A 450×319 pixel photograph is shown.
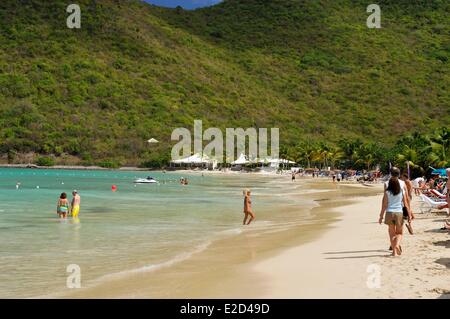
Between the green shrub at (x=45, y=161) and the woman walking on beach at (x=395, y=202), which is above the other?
the woman walking on beach at (x=395, y=202)

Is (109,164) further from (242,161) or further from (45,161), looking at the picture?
(242,161)

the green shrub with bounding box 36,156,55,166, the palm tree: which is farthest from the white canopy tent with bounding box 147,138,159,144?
the palm tree

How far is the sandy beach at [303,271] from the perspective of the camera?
26.2 ft

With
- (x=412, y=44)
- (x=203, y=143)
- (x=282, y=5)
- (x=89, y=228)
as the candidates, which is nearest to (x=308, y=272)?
(x=89, y=228)

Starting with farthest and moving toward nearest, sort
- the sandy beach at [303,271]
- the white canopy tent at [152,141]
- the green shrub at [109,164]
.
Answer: the white canopy tent at [152,141] < the green shrub at [109,164] < the sandy beach at [303,271]

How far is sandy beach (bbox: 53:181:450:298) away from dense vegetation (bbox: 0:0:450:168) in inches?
3113

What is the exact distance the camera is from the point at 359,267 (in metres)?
9.48

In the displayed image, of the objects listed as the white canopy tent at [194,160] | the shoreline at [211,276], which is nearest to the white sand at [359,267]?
the shoreline at [211,276]

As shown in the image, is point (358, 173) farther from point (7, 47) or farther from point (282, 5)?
point (282, 5)

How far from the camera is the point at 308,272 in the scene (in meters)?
9.39

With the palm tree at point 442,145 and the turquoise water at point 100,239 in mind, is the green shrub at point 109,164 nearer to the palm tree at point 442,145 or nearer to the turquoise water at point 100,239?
the palm tree at point 442,145

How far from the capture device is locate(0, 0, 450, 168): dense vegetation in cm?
11481

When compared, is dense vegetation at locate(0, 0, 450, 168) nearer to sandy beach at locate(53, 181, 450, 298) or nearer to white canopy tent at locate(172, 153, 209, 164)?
white canopy tent at locate(172, 153, 209, 164)
